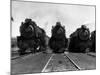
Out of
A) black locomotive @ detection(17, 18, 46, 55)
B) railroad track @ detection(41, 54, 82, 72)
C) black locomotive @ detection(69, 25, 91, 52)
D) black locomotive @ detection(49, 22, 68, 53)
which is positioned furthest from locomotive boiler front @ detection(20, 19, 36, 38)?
black locomotive @ detection(69, 25, 91, 52)

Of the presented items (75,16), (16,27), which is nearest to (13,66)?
(16,27)

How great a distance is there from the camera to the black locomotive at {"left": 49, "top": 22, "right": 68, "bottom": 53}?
8.00 ft

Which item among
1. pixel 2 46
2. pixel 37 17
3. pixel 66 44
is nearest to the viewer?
pixel 2 46

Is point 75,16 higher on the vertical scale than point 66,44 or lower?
higher

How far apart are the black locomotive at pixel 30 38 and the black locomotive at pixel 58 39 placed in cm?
13

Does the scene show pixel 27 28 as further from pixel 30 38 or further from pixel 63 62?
pixel 63 62

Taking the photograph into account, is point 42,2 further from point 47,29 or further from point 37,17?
point 47,29

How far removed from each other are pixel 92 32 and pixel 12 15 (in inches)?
45.9

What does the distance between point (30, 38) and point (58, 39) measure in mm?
404

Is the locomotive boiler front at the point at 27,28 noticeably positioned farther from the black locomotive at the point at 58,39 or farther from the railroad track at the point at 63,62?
the railroad track at the point at 63,62

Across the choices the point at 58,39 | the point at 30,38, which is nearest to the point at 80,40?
the point at 58,39

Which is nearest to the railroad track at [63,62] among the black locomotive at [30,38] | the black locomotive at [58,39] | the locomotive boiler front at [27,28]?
the black locomotive at [58,39]

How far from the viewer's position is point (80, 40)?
256 centimetres
